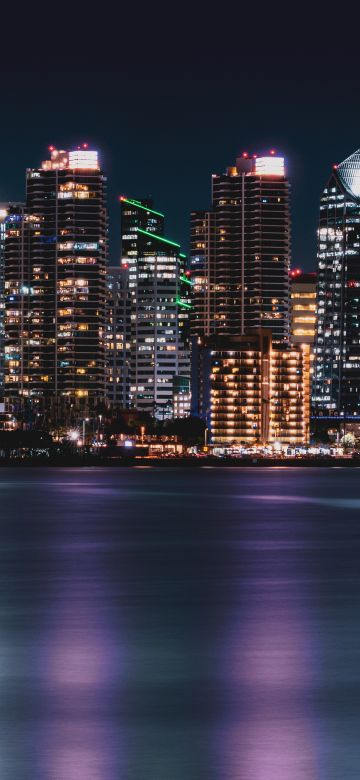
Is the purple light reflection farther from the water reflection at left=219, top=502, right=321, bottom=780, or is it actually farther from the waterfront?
the water reflection at left=219, top=502, right=321, bottom=780

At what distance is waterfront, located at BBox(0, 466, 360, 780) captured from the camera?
15320mm

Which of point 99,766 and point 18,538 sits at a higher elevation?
point 99,766

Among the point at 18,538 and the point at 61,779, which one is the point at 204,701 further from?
the point at 18,538

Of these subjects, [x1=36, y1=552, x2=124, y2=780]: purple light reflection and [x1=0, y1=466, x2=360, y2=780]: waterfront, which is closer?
[x1=36, y1=552, x2=124, y2=780]: purple light reflection

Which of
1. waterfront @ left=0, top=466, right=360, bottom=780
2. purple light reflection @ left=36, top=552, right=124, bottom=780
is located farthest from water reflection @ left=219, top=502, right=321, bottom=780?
purple light reflection @ left=36, top=552, right=124, bottom=780

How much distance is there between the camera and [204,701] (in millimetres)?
18453

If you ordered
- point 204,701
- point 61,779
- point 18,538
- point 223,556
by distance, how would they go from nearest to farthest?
point 61,779
point 204,701
point 223,556
point 18,538

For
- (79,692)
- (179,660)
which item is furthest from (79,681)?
(179,660)

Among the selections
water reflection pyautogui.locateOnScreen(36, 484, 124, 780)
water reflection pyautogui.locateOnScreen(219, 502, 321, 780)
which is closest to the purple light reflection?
water reflection pyautogui.locateOnScreen(36, 484, 124, 780)

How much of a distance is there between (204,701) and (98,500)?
236ft

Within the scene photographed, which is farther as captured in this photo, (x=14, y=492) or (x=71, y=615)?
(x=14, y=492)

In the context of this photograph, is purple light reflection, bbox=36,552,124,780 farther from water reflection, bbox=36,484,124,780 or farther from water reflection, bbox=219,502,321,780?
water reflection, bbox=219,502,321,780

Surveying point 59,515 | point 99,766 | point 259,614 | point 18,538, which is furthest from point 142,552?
point 99,766

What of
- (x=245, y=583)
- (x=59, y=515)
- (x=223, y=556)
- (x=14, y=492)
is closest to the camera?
(x=245, y=583)
